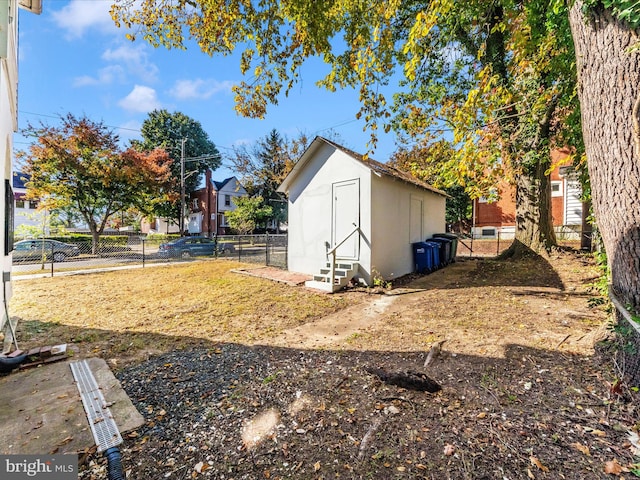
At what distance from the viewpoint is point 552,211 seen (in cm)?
1590

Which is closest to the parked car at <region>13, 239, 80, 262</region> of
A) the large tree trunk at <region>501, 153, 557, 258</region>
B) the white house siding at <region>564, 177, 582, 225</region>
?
the large tree trunk at <region>501, 153, 557, 258</region>

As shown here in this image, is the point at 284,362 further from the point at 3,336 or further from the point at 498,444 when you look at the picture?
the point at 3,336

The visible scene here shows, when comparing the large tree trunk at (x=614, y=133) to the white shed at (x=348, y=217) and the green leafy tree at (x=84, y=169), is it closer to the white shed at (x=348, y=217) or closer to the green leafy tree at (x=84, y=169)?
the white shed at (x=348, y=217)

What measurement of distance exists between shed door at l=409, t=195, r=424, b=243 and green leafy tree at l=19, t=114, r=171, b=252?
1760 centimetres

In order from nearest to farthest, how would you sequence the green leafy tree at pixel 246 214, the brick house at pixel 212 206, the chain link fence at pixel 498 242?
the chain link fence at pixel 498 242
the green leafy tree at pixel 246 214
the brick house at pixel 212 206

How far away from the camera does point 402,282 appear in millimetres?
9148

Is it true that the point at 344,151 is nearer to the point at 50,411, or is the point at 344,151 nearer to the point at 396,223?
the point at 396,223

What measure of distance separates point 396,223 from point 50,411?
8940 mm

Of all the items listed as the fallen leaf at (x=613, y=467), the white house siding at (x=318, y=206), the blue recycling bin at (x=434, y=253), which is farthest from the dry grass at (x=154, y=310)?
the blue recycling bin at (x=434, y=253)

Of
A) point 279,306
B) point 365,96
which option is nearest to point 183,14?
point 365,96

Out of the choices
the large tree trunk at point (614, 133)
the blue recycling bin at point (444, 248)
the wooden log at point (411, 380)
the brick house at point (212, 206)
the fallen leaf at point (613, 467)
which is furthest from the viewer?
the brick house at point (212, 206)

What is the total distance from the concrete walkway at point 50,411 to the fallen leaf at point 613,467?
3.58m

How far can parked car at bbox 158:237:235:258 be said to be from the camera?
658 inches

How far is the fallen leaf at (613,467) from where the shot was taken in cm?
187
